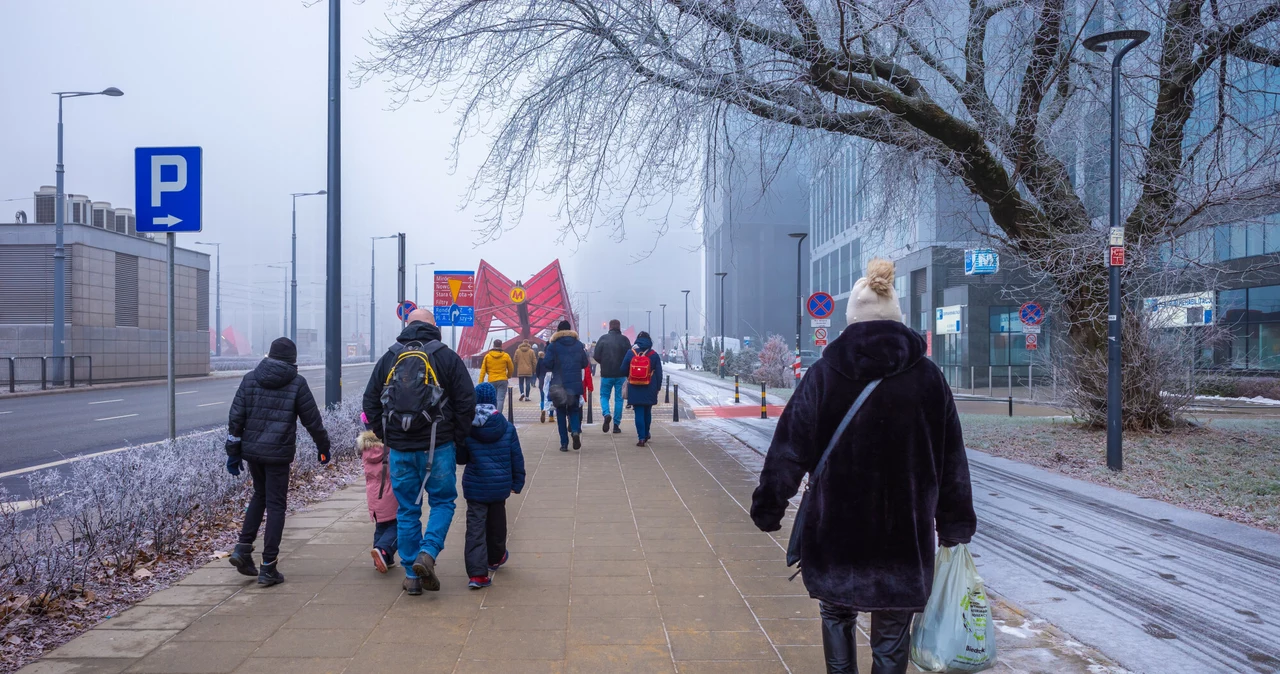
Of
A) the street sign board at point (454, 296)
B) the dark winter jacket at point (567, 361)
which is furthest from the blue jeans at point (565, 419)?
the street sign board at point (454, 296)

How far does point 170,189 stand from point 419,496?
3.71 meters

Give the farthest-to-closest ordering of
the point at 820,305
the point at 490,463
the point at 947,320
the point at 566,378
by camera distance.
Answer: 1. the point at 947,320
2. the point at 820,305
3. the point at 566,378
4. the point at 490,463

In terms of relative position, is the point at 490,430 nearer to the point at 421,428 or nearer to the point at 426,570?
the point at 421,428

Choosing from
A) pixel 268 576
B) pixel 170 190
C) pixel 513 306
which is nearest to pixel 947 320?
pixel 513 306

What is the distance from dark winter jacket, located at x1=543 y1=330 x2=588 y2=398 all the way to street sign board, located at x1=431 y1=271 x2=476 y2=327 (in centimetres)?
889

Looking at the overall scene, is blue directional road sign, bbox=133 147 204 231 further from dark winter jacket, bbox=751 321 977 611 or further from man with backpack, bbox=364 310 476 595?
dark winter jacket, bbox=751 321 977 611

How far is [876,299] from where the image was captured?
3.07 m

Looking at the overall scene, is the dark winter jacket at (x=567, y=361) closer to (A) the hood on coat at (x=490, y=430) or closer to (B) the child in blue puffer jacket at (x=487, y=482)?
(B) the child in blue puffer jacket at (x=487, y=482)

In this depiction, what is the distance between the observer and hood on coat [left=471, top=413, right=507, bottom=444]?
5219mm

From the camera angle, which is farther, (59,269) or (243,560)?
(59,269)

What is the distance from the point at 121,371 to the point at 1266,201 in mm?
34453

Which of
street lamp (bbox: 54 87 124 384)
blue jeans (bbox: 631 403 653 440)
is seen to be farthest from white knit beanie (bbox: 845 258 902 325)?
street lamp (bbox: 54 87 124 384)

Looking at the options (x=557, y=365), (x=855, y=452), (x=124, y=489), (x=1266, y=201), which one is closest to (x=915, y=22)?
(x=1266, y=201)

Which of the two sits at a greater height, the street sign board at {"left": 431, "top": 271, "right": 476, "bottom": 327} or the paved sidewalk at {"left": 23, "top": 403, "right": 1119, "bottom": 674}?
the street sign board at {"left": 431, "top": 271, "right": 476, "bottom": 327}
